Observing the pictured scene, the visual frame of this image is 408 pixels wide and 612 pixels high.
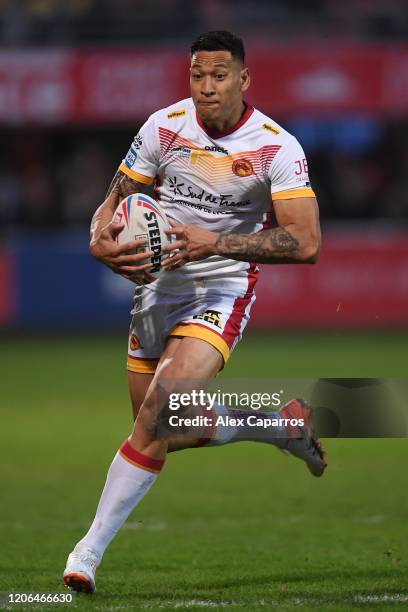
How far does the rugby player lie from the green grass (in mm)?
552

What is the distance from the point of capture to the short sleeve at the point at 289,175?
5.46m

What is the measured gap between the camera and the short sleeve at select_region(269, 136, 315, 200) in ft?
17.9

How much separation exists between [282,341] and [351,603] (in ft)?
38.1

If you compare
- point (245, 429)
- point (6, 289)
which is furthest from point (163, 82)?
point (245, 429)

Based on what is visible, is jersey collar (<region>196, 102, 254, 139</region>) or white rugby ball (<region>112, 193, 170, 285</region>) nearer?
white rugby ball (<region>112, 193, 170, 285</region>)

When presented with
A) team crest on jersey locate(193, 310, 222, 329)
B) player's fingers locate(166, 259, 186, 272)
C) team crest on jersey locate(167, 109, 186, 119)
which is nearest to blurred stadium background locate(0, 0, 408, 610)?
team crest on jersey locate(193, 310, 222, 329)

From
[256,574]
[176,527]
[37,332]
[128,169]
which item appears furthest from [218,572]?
[37,332]

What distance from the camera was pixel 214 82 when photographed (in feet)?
18.1

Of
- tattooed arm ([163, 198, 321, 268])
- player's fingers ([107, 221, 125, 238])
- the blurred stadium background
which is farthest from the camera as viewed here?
the blurred stadium background

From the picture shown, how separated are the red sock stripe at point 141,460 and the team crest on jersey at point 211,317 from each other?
671 mm

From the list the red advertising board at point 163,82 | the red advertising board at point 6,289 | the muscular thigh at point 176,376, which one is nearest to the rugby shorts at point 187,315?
the muscular thigh at point 176,376

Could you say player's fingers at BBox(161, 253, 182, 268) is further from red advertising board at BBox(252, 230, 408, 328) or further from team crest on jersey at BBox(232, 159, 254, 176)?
red advertising board at BBox(252, 230, 408, 328)

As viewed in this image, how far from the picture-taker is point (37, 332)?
1764cm

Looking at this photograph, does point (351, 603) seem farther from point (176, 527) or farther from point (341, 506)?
point (341, 506)
